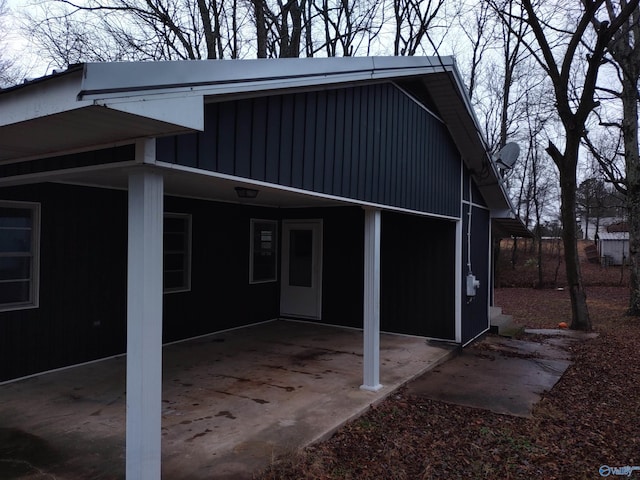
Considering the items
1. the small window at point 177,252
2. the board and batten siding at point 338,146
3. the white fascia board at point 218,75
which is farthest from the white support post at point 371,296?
the small window at point 177,252

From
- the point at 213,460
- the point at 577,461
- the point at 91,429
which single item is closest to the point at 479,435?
the point at 577,461

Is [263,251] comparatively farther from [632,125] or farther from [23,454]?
[632,125]

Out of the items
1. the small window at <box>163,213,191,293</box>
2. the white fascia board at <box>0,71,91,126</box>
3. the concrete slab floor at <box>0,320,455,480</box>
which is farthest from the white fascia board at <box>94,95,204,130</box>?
the small window at <box>163,213,191,293</box>

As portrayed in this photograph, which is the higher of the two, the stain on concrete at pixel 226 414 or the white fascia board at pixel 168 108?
the white fascia board at pixel 168 108

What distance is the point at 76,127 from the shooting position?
2.51 meters

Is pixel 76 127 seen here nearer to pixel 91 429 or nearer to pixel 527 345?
pixel 91 429

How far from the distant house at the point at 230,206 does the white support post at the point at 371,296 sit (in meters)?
0.02

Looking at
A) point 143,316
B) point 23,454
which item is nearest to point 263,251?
point 23,454

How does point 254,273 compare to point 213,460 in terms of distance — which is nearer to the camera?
point 213,460

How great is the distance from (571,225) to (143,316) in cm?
1010

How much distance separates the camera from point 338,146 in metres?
4.73

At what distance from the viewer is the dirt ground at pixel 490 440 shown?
363 centimetres

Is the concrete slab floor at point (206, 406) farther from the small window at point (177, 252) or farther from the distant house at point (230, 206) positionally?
the small window at point (177, 252)

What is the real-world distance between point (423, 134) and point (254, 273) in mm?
3846
